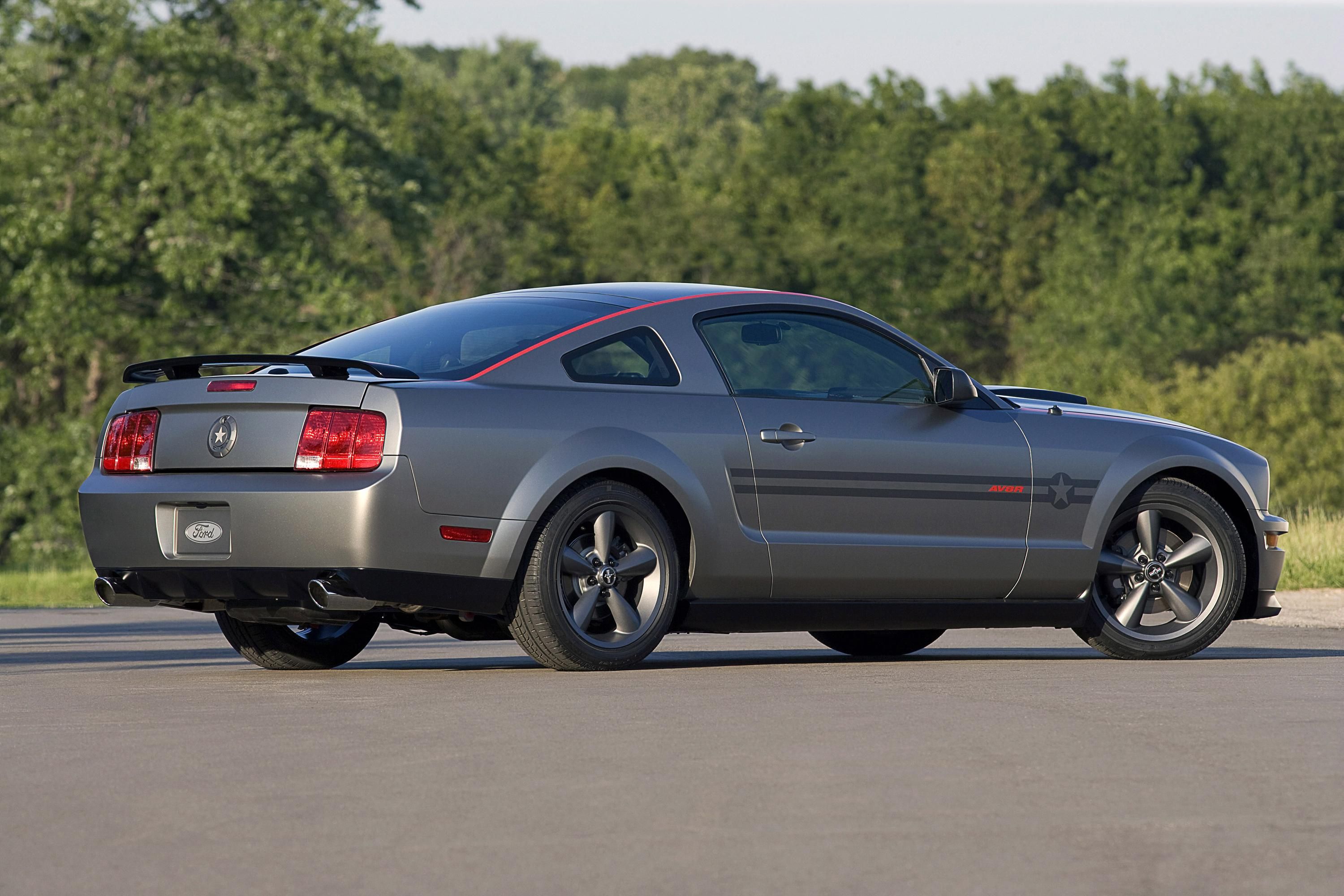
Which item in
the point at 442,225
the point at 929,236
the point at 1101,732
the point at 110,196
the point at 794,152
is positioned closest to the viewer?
the point at 1101,732

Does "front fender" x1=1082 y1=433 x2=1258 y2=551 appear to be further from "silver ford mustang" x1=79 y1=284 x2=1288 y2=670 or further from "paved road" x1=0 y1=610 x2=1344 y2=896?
"paved road" x1=0 y1=610 x2=1344 y2=896

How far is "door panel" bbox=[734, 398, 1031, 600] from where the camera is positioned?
28.8 ft

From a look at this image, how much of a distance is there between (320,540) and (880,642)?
325 centimetres

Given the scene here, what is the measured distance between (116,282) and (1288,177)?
167 ft

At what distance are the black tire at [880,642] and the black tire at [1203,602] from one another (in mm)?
815

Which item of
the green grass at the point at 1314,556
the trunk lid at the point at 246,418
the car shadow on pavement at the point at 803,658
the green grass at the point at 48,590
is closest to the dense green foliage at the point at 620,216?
the green grass at the point at 48,590

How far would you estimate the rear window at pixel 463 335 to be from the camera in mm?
8469

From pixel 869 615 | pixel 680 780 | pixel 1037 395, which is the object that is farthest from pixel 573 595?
pixel 1037 395

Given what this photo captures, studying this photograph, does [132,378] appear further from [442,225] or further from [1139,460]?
[442,225]

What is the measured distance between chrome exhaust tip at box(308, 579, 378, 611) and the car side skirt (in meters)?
1.41

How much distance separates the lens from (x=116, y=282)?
35688 mm

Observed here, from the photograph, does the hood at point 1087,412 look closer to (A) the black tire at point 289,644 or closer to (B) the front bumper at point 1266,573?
(B) the front bumper at point 1266,573

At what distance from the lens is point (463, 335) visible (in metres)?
8.68

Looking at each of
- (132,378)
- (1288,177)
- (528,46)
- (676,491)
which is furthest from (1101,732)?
(528,46)
